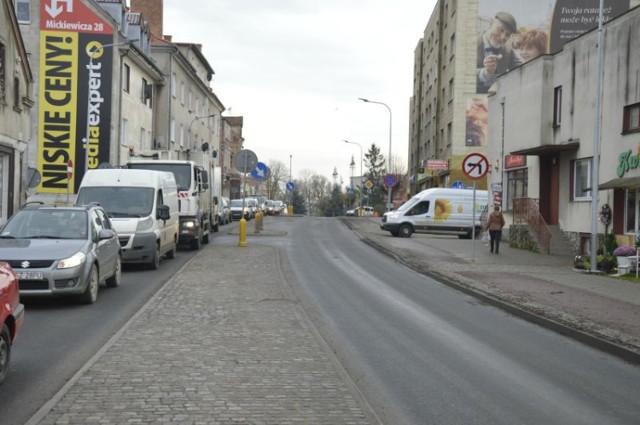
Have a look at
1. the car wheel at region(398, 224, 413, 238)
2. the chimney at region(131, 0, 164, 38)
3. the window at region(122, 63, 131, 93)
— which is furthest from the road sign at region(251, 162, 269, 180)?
the chimney at region(131, 0, 164, 38)

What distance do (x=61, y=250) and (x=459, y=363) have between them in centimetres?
642

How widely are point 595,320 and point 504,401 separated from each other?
5.01 m

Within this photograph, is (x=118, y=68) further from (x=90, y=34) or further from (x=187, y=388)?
(x=187, y=388)

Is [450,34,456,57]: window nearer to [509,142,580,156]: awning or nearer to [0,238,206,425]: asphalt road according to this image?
[509,142,580,156]: awning

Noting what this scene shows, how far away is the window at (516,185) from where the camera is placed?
2778cm

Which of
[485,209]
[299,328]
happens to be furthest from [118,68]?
[299,328]

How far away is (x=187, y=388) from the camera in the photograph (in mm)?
5922

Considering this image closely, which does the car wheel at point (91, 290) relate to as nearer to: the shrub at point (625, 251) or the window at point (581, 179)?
the shrub at point (625, 251)

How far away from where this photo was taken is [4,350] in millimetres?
6133

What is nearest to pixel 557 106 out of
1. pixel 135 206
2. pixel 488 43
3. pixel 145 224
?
pixel 135 206

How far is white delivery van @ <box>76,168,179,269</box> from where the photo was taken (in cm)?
1578

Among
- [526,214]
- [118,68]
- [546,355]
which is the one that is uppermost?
[118,68]

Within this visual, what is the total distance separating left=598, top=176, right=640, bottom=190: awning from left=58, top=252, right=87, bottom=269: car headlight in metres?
13.6

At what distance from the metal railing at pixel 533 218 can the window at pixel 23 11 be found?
2477 centimetres
